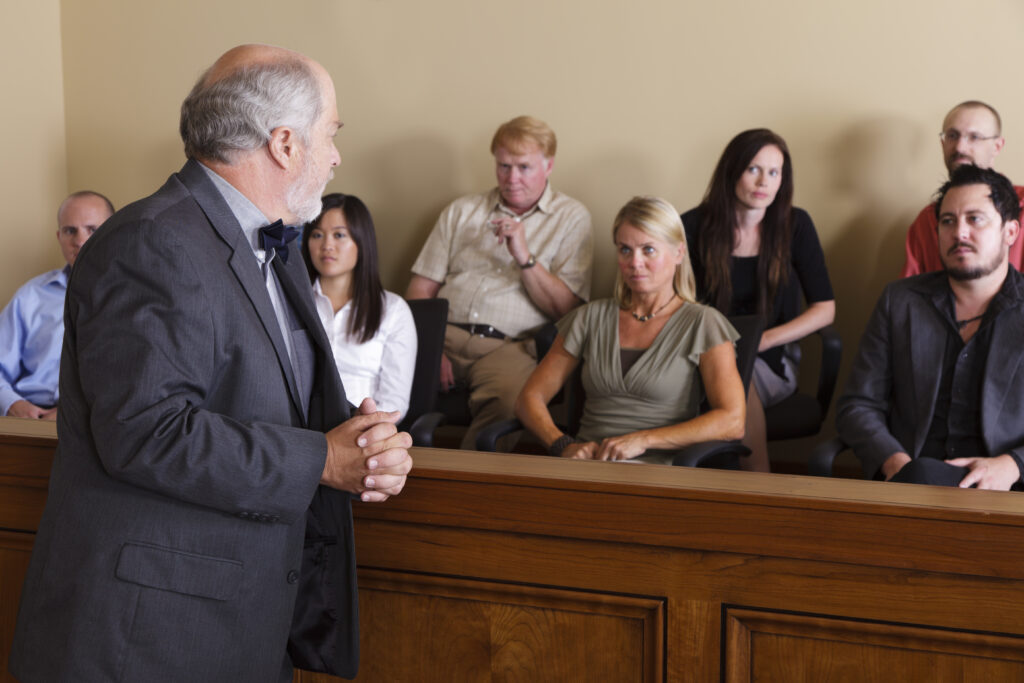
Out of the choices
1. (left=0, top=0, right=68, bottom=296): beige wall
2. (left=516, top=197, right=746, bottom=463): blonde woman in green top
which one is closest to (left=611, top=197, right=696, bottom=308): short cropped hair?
(left=516, top=197, right=746, bottom=463): blonde woman in green top

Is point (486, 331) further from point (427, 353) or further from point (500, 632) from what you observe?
point (500, 632)

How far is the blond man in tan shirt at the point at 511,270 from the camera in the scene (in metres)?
3.44

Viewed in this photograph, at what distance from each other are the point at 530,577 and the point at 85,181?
3857 mm

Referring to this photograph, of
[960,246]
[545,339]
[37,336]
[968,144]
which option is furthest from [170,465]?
[968,144]

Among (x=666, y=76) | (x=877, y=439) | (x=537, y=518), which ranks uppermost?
(x=666, y=76)

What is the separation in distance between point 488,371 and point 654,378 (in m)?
0.95

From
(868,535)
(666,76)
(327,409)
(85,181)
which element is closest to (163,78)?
(85,181)

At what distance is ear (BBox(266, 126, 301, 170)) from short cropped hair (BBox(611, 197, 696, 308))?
148cm

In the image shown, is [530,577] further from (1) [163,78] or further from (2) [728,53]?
(1) [163,78]

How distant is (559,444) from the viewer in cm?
263

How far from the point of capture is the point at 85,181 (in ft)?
14.9

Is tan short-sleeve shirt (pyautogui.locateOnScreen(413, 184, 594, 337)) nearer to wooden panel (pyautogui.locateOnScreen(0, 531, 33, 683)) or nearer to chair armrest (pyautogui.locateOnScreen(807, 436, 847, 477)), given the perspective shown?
chair armrest (pyautogui.locateOnScreen(807, 436, 847, 477))

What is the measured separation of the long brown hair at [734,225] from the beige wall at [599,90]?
38cm

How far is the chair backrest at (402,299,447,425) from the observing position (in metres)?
3.15
